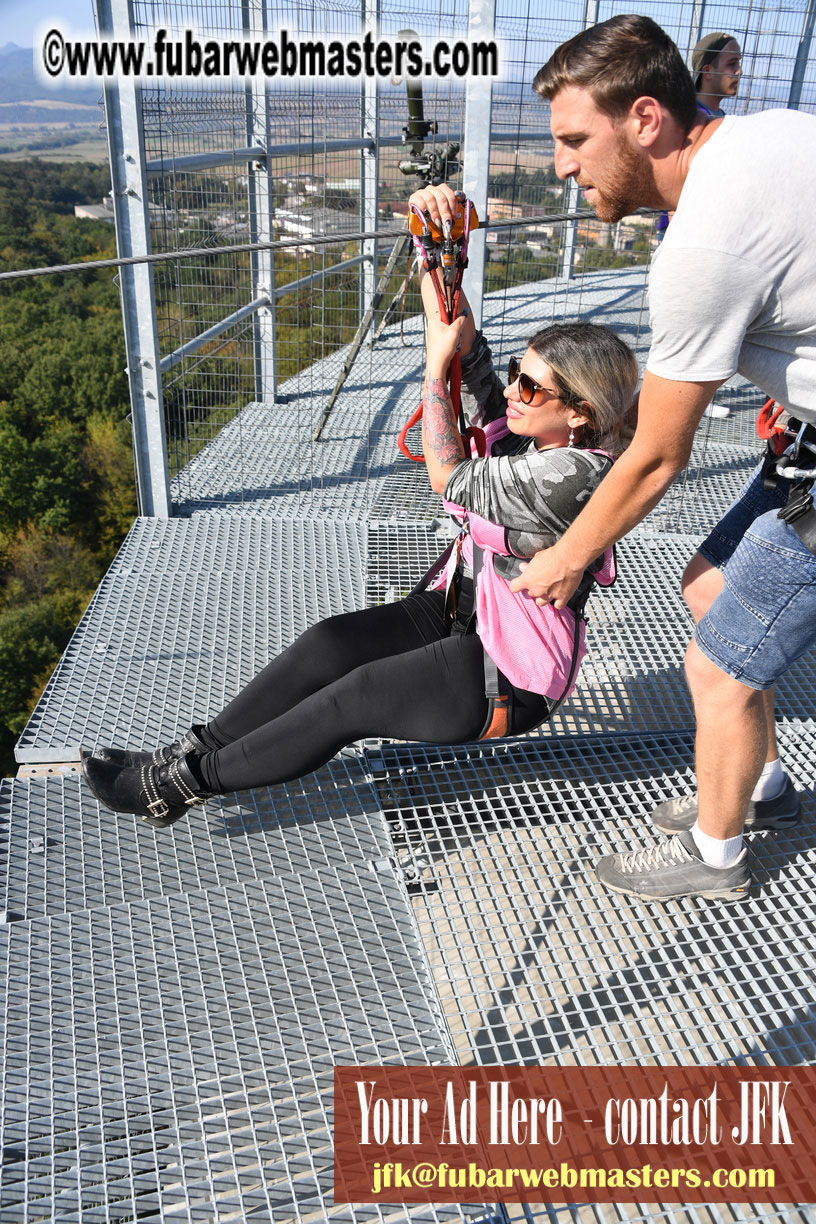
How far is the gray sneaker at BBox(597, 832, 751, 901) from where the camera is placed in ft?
5.53

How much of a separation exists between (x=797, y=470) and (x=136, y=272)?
227 centimetres

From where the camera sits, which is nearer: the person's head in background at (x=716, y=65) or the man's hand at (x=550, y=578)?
the man's hand at (x=550, y=578)

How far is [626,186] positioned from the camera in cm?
134

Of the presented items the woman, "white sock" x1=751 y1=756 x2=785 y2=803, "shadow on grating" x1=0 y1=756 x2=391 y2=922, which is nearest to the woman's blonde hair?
the woman

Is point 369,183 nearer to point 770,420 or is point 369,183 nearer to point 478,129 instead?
point 478,129

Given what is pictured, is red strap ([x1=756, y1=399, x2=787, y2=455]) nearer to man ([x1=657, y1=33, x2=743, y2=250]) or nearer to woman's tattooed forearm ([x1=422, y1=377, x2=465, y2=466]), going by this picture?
woman's tattooed forearm ([x1=422, y1=377, x2=465, y2=466])

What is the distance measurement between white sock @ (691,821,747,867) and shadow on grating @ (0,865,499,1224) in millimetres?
567

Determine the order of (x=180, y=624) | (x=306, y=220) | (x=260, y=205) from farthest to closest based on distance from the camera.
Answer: (x=306, y=220)
(x=260, y=205)
(x=180, y=624)

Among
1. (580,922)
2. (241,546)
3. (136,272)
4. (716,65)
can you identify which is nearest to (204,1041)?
(580,922)

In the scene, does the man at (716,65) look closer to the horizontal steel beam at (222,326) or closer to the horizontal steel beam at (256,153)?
the horizontal steel beam at (256,153)

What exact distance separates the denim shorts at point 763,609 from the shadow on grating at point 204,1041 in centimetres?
76

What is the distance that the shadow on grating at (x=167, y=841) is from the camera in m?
1.72

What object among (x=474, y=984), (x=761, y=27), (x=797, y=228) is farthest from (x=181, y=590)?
(x=761, y=27)

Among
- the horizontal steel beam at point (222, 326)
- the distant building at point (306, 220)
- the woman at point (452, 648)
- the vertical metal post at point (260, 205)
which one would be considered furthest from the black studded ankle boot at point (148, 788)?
the distant building at point (306, 220)
